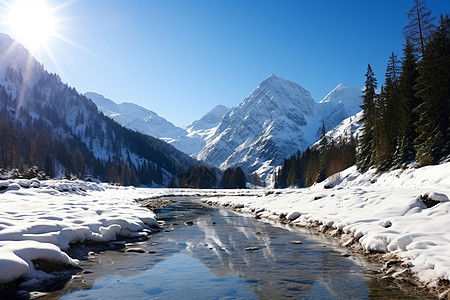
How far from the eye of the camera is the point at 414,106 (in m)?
37.8

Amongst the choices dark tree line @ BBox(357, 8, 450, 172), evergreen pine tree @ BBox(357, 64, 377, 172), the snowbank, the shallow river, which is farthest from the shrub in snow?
evergreen pine tree @ BBox(357, 64, 377, 172)

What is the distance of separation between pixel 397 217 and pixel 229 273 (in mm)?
9187

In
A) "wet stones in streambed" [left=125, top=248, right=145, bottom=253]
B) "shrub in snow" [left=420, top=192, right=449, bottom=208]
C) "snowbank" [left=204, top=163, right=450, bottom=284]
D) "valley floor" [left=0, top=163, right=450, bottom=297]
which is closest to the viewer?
"valley floor" [left=0, top=163, right=450, bottom=297]

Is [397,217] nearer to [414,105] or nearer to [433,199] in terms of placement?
[433,199]

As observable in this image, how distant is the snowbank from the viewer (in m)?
9.34

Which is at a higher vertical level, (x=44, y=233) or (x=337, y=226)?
(x=44, y=233)

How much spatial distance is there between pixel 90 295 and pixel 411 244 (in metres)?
10.6

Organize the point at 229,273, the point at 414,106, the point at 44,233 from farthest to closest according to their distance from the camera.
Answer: the point at 414,106 < the point at 44,233 < the point at 229,273

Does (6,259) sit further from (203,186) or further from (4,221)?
(203,186)

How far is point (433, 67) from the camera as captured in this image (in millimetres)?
31484

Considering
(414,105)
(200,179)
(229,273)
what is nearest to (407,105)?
(414,105)

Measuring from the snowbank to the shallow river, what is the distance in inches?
49.0

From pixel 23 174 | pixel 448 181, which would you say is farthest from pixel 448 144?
pixel 23 174

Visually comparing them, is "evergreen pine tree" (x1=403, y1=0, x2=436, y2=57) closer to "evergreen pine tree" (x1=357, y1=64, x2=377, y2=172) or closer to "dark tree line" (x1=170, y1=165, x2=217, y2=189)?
"evergreen pine tree" (x1=357, y1=64, x2=377, y2=172)
